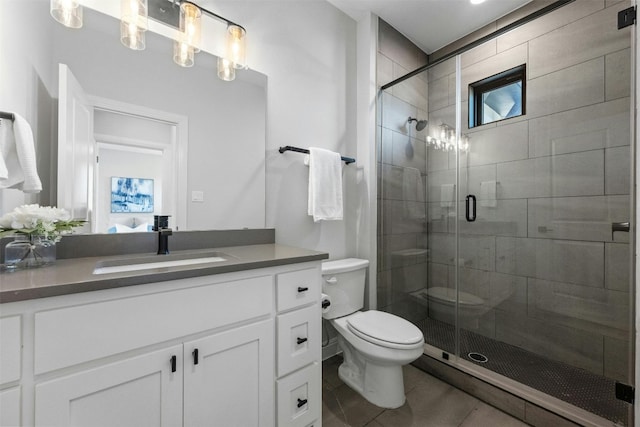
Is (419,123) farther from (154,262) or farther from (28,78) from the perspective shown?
(28,78)

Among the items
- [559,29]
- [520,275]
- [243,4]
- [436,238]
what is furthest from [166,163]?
[559,29]

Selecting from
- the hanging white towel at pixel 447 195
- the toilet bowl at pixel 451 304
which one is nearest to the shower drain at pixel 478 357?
the toilet bowl at pixel 451 304

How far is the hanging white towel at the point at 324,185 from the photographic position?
1831 mm

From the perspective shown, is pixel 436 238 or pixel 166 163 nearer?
pixel 166 163

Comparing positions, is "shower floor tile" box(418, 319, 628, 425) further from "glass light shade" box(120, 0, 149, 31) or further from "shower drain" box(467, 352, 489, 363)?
"glass light shade" box(120, 0, 149, 31)

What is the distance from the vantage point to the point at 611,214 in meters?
1.69

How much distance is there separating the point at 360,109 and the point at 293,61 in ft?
1.99

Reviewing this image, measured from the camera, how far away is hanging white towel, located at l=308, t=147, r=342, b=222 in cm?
183

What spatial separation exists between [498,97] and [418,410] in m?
2.29

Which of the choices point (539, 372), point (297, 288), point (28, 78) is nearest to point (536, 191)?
point (539, 372)

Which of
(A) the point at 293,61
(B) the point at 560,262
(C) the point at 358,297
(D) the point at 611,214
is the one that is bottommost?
(C) the point at 358,297

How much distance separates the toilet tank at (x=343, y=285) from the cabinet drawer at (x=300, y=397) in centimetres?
46

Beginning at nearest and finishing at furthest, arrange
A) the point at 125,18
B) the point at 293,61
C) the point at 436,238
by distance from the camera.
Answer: the point at 125,18
the point at 293,61
the point at 436,238

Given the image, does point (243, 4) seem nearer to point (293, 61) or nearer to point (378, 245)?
point (293, 61)
